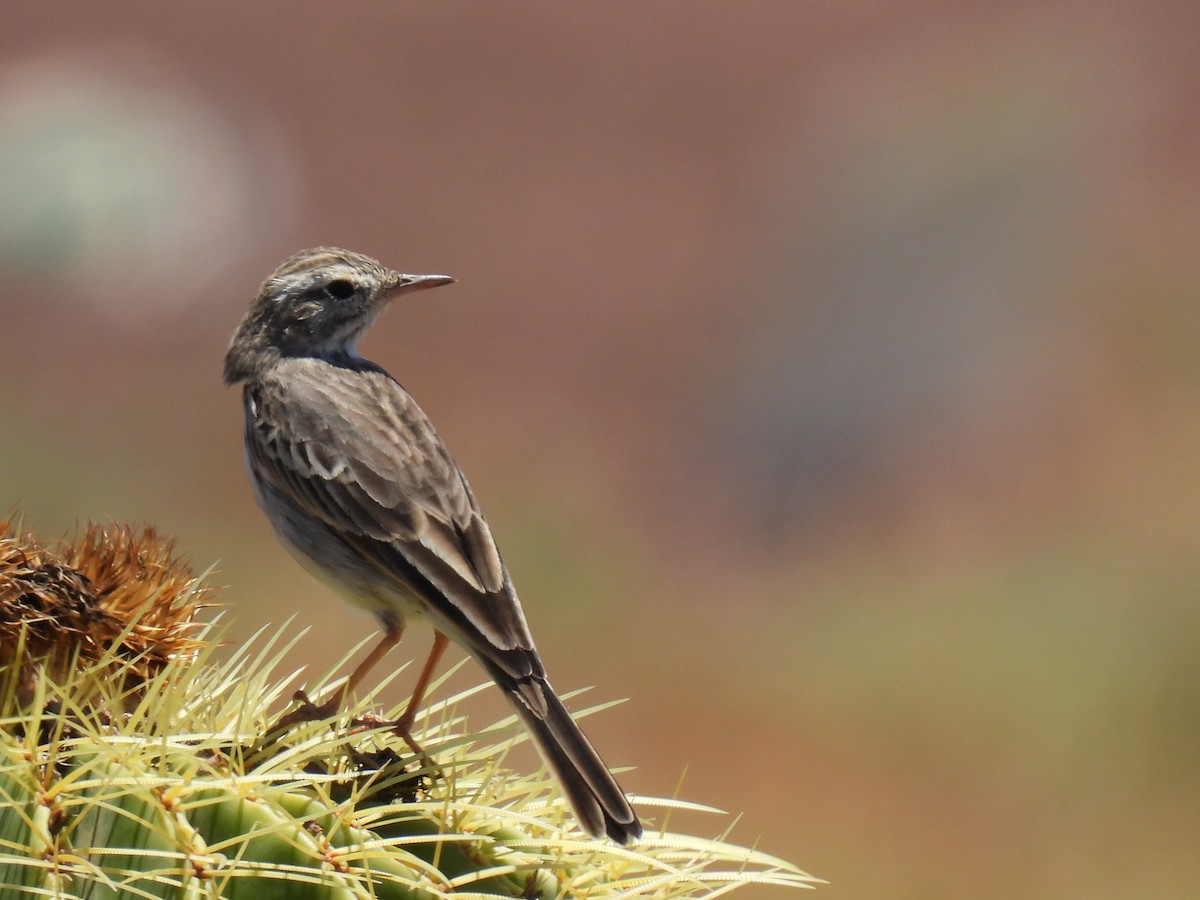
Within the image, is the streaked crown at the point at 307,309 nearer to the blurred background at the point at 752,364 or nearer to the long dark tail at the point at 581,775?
the long dark tail at the point at 581,775

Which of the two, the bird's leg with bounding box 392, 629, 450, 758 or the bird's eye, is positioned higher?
Answer: the bird's eye

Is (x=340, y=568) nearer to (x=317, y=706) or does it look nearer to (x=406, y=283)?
(x=317, y=706)

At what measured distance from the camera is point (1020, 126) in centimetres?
2597

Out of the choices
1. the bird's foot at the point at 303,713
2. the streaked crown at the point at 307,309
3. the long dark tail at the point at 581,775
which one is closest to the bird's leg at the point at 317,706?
→ the bird's foot at the point at 303,713

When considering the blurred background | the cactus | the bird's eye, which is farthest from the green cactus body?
the blurred background

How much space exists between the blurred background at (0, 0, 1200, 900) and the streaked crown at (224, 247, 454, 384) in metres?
4.17

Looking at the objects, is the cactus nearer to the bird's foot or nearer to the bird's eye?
the bird's foot

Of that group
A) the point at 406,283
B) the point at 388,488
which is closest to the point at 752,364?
the point at 406,283

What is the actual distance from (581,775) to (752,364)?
851 inches

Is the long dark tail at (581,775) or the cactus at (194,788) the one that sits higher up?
the cactus at (194,788)

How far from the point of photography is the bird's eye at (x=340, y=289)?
5863 mm

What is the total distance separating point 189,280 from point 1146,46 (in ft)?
84.8

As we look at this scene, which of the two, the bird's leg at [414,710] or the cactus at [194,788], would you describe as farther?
the bird's leg at [414,710]

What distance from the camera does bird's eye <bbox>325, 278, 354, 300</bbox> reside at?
5863mm
